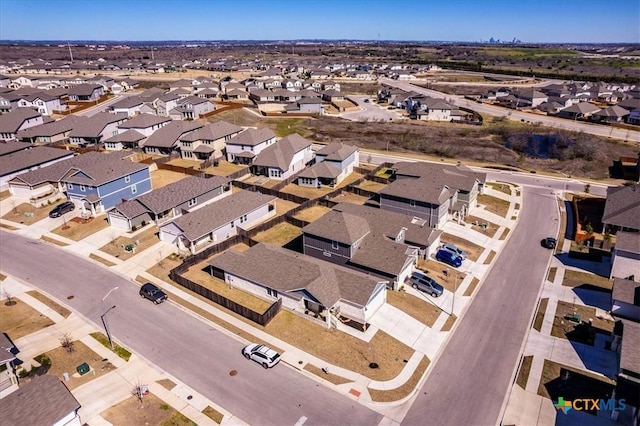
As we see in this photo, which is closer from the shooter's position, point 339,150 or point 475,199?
point 475,199

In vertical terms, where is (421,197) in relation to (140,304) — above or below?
above

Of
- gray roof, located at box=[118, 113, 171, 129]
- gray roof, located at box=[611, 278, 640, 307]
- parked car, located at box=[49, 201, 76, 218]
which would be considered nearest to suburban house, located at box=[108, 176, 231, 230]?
parked car, located at box=[49, 201, 76, 218]

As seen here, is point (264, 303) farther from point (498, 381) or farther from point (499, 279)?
point (499, 279)

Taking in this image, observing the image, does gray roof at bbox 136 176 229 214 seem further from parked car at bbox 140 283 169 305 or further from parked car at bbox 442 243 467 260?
parked car at bbox 442 243 467 260

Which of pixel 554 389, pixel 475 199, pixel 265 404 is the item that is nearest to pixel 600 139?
pixel 475 199

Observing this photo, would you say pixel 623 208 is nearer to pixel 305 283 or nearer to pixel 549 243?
pixel 549 243

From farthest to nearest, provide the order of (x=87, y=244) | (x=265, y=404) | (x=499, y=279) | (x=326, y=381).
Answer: (x=87, y=244)
(x=499, y=279)
(x=326, y=381)
(x=265, y=404)

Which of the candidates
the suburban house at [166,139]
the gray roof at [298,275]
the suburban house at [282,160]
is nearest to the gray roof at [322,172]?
the suburban house at [282,160]
